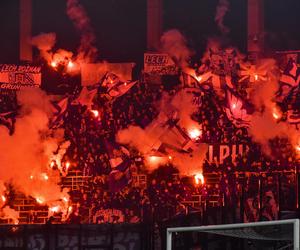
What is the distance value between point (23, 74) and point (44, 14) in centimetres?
133

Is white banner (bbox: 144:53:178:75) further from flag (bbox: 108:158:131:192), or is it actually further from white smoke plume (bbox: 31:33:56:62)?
white smoke plume (bbox: 31:33:56:62)

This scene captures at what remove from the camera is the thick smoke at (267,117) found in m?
13.9

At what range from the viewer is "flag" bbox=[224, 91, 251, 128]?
14.1 m

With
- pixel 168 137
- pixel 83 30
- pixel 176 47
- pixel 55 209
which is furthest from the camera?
pixel 83 30

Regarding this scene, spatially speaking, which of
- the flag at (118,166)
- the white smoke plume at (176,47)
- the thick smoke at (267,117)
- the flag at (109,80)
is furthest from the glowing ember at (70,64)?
the thick smoke at (267,117)

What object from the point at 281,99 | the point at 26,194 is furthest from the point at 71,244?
the point at 281,99

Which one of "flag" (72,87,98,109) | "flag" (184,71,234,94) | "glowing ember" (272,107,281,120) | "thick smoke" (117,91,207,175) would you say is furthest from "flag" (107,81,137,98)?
"glowing ember" (272,107,281,120)

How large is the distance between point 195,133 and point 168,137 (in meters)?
0.50

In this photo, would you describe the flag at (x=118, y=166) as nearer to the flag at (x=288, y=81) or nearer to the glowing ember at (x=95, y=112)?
the glowing ember at (x=95, y=112)

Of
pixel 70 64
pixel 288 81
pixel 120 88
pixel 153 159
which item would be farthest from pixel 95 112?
pixel 288 81

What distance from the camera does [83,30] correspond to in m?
14.9

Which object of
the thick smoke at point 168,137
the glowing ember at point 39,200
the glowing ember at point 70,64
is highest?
the glowing ember at point 70,64

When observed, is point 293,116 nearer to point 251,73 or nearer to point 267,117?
point 267,117

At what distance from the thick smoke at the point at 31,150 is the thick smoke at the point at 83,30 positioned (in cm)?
108
